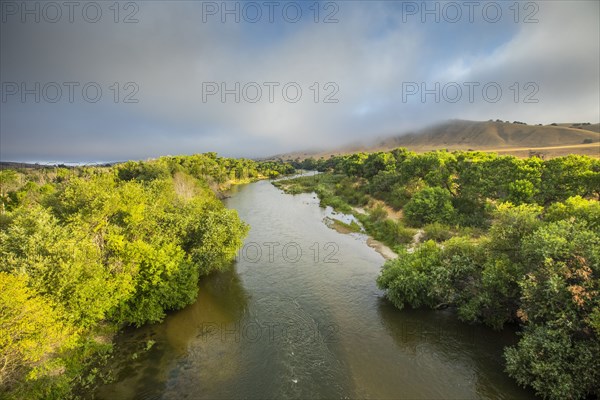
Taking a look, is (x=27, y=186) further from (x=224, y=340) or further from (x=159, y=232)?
(x=224, y=340)

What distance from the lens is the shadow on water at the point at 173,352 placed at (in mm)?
20312

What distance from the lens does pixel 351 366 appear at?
2227 centimetres

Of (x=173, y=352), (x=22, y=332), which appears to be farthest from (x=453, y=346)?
(x=22, y=332)

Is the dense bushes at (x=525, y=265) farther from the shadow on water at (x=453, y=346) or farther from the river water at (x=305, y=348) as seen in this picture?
the river water at (x=305, y=348)

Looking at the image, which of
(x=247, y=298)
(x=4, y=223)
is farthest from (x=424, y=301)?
(x=4, y=223)

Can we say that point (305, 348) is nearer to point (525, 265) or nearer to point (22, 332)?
point (22, 332)

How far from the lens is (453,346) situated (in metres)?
24.2

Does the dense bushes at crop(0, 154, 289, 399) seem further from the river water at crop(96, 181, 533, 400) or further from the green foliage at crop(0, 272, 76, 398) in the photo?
the river water at crop(96, 181, 533, 400)

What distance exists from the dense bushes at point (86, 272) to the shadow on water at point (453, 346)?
19522 millimetres

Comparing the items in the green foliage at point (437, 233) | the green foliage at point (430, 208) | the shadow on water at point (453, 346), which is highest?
the green foliage at point (430, 208)

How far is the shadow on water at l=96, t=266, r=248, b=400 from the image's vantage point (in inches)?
800

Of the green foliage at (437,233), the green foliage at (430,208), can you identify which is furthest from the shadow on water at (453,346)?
the green foliage at (430,208)

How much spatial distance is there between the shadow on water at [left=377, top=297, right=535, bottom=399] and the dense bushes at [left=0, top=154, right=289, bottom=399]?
19522mm

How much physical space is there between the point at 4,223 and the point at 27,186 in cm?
5709
